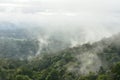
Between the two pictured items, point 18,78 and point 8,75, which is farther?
point 8,75

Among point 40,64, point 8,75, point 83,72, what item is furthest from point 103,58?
point 8,75

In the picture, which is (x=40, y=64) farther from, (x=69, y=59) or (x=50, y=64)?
(x=69, y=59)

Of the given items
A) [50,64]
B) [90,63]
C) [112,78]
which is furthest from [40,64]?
[112,78]

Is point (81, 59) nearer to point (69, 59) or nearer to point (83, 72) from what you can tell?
point (69, 59)

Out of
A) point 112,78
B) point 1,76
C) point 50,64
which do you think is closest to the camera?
point 112,78

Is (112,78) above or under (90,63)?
above

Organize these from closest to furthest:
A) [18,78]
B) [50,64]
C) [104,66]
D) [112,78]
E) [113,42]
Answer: [112,78] → [18,78] → [104,66] → [50,64] → [113,42]

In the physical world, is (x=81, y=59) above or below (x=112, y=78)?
below

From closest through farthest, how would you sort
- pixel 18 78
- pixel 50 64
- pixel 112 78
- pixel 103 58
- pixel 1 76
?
pixel 112 78 < pixel 18 78 < pixel 1 76 < pixel 103 58 < pixel 50 64

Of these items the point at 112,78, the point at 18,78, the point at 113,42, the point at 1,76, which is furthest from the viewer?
the point at 113,42
